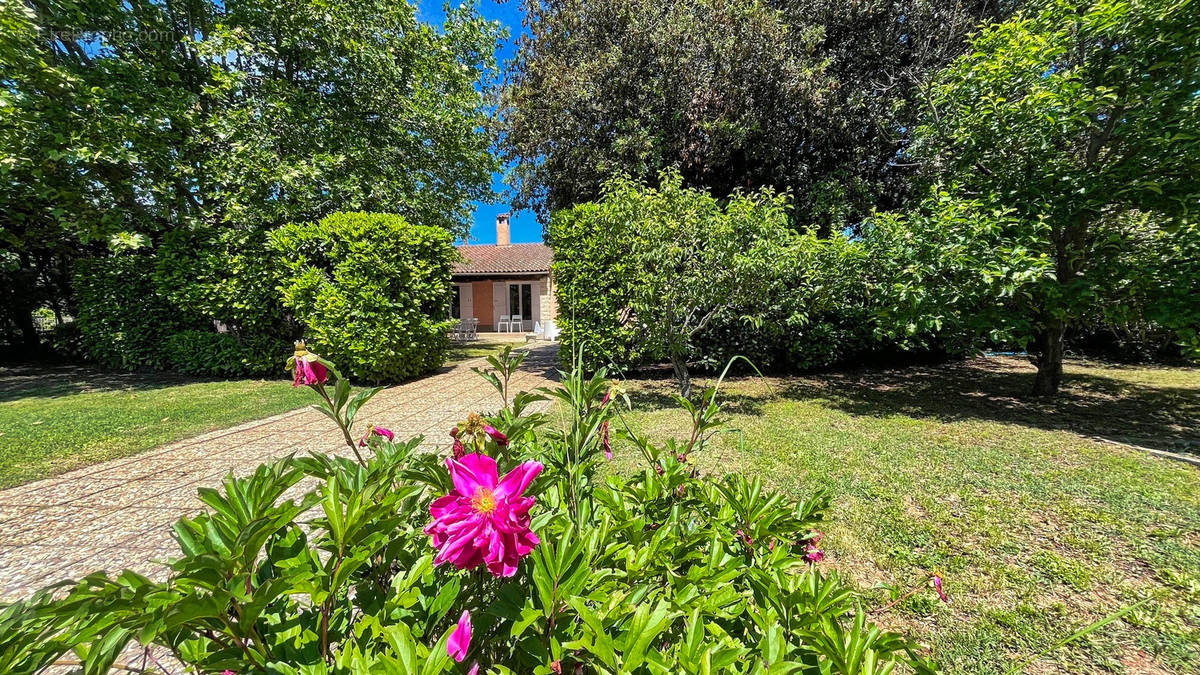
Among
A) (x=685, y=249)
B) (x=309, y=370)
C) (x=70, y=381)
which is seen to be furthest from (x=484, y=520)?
(x=70, y=381)

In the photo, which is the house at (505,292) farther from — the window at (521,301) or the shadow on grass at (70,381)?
the shadow on grass at (70,381)

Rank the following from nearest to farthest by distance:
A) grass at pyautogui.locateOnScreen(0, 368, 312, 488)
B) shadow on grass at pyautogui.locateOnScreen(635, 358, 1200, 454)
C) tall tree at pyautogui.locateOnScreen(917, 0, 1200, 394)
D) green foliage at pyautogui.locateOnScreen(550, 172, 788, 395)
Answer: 1. grass at pyautogui.locateOnScreen(0, 368, 312, 488)
2. tall tree at pyautogui.locateOnScreen(917, 0, 1200, 394)
3. shadow on grass at pyautogui.locateOnScreen(635, 358, 1200, 454)
4. green foliage at pyautogui.locateOnScreen(550, 172, 788, 395)

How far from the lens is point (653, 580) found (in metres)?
1.04

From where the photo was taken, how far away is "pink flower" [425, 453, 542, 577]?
0.75 m

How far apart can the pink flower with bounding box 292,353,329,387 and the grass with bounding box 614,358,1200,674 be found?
151 centimetres

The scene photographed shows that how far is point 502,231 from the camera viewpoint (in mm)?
23672

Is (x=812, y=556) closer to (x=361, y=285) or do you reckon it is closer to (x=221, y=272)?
(x=361, y=285)

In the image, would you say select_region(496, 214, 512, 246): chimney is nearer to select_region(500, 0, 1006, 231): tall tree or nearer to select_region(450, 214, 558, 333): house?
select_region(450, 214, 558, 333): house

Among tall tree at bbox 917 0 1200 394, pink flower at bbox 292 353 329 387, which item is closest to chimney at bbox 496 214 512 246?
tall tree at bbox 917 0 1200 394

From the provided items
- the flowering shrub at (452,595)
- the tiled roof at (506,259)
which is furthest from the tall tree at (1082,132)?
the tiled roof at (506,259)

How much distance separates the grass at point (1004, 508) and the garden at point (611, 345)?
0.10ft

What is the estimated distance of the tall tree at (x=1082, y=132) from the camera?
4340mm

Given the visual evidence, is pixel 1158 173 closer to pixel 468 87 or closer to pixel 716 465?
pixel 716 465

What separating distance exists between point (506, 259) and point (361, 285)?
14.5 meters
